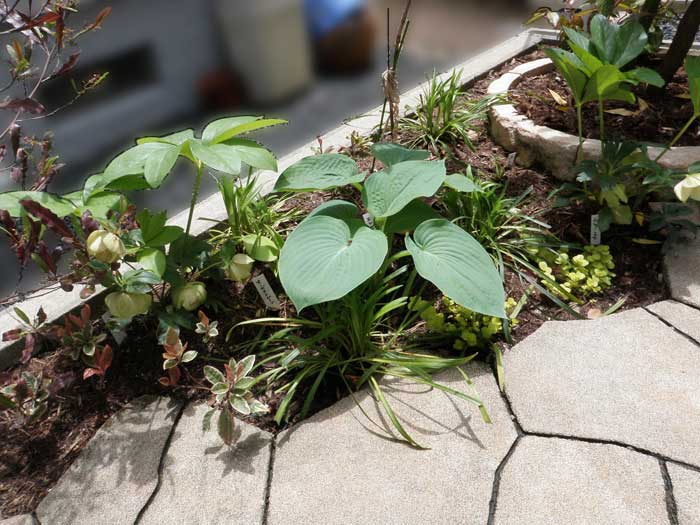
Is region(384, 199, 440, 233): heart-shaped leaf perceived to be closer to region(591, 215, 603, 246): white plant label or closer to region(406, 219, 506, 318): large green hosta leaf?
region(406, 219, 506, 318): large green hosta leaf

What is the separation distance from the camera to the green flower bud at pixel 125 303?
4.17 feet

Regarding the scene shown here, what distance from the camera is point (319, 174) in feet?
4.69

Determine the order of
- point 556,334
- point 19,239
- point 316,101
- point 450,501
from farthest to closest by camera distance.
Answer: point 316,101 → point 556,334 → point 19,239 → point 450,501

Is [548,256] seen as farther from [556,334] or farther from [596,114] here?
[596,114]

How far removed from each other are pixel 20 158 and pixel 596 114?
2015 mm

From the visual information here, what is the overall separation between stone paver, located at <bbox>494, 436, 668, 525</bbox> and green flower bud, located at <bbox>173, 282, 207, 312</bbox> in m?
0.91

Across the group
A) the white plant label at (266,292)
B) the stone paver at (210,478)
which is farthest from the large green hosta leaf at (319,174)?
the stone paver at (210,478)

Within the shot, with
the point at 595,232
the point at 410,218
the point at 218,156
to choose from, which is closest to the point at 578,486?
the point at 410,218

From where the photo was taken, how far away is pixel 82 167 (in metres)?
1.88

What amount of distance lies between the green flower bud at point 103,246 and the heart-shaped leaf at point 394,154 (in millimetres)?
775

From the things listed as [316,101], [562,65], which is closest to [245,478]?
[562,65]

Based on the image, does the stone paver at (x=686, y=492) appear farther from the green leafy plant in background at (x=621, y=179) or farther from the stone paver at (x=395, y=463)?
the green leafy plant in background at (x=621, y=179)

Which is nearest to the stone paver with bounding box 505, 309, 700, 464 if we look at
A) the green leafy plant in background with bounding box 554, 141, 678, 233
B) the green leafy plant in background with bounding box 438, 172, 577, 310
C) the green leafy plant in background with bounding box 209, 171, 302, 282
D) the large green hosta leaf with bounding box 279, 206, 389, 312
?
the green leafy plant in background with bounding box 438, 172, 577, 310

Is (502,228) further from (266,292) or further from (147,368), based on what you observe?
(147,368)
